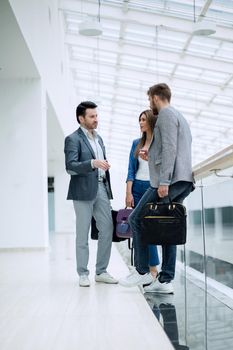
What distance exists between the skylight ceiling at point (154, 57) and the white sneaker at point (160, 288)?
31.6 feet

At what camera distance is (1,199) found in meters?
8.94

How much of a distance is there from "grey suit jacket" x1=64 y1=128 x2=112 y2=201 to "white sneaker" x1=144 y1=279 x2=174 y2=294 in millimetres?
898

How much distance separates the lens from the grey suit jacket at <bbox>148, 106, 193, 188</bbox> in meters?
3.14

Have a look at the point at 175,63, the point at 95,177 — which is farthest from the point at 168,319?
the point at 175,63

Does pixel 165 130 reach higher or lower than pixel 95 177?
higher

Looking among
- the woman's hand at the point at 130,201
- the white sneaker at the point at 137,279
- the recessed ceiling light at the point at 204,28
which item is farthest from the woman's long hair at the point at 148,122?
the recessed ceiling light at the point at 204,28

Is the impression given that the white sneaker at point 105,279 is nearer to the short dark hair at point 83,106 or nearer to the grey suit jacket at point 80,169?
the grey suit jacket at point 80,169

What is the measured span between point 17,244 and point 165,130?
6260mm

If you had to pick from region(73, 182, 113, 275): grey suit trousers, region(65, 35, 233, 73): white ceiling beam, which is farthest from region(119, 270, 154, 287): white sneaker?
region(65, 35, 233, 73): white ceiling beam

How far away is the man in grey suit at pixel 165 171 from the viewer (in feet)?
10.4

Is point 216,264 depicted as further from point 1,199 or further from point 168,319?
point 1,199

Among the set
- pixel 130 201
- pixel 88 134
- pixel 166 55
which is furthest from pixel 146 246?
pixel 166 55

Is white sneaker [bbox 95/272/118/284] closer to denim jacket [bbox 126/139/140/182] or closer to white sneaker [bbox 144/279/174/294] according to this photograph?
white sneaker [bbox 144/279/174/294]

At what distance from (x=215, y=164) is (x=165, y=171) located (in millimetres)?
321
